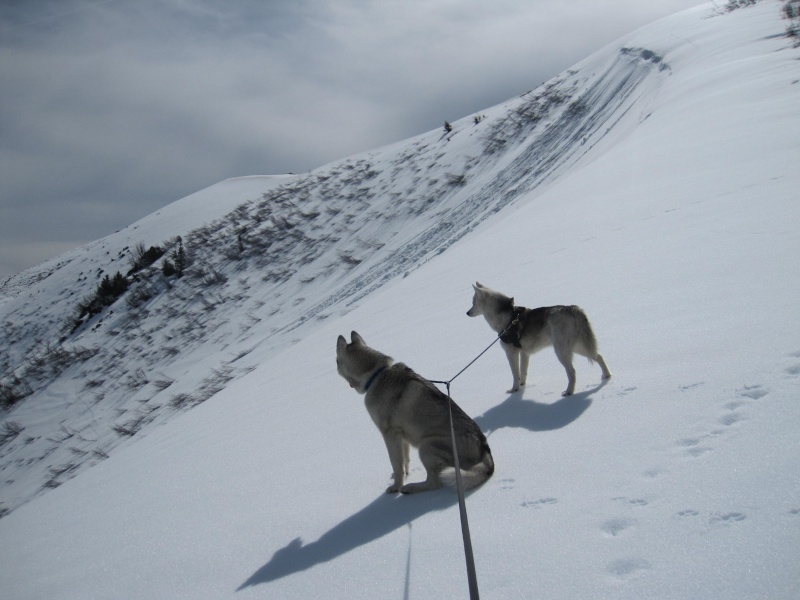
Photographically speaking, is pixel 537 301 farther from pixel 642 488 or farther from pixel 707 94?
pixel 707 94

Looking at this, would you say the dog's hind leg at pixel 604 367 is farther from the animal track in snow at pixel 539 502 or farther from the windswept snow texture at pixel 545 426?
the animal track in snow at pixel 539 502

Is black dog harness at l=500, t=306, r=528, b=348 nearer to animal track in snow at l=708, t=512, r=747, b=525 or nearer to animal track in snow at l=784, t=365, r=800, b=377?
animal track in snow at l=784, t=365, r=800, b=377

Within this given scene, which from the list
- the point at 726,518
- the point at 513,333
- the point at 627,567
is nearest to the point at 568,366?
the point at 513,333

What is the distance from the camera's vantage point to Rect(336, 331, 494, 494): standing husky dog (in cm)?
357

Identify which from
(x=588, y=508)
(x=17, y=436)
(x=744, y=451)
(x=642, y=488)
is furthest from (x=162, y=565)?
(x=17, y=436)

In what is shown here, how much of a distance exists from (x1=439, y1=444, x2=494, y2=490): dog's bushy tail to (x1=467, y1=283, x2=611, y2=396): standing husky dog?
64.4 inches

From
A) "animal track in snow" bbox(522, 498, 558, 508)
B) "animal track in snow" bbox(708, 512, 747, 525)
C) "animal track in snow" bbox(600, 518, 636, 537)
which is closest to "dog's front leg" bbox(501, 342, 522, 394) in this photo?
"animal track in snow" bbox(522, 498, 558, 508)

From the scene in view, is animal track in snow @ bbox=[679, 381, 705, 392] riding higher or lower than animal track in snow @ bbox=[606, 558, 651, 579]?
higher

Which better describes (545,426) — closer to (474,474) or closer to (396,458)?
(474,474)

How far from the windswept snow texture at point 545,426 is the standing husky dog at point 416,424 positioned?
0.16 metres

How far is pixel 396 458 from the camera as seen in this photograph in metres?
3.89

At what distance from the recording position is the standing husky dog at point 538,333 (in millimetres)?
4785

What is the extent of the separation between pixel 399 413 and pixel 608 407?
1.76m

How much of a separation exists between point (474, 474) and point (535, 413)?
4.65ft
